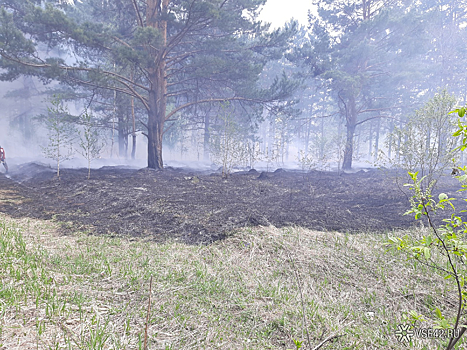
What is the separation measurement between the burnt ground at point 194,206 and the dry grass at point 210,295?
123cm

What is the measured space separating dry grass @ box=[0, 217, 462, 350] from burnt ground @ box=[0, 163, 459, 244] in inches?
48.4

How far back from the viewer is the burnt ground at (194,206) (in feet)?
19.9

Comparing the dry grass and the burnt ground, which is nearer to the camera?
the dry grass

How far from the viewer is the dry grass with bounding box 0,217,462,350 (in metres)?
2.18

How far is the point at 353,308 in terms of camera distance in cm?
294

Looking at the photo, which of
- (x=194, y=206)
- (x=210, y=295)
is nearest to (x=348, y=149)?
(x=194, y=206)

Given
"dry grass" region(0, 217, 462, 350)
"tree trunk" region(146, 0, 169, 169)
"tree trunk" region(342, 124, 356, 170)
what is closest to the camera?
"dry grass" region(0, 217, 462, 350)

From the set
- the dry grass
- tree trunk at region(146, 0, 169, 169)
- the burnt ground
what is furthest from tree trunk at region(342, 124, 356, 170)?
the dry grass

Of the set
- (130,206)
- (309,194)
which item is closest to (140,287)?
(130,206)

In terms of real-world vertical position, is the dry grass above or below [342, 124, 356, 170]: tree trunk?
below

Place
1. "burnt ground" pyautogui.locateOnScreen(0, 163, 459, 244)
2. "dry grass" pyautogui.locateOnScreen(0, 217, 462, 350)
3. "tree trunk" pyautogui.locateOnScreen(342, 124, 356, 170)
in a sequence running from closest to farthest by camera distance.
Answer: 1. "dry grass" pyautogui.locateOnScreen(0, 217, 462, 350)
2. "burnt ground" pyautogui.locateOnScreen(0, 163, 459, 244)
3. "tree trunk" pyautogui.locateOnScreen(342, 124, 356, 170)

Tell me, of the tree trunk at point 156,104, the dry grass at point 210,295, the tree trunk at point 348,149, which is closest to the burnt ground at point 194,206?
the dry grass at point 210,295

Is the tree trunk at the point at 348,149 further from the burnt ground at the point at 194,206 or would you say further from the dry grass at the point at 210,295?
the dry grass at the point at 210,295

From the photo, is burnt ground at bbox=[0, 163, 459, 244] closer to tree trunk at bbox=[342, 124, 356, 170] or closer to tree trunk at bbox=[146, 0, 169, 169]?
tree trunk at bbox=[146, 0, 169, 169]
